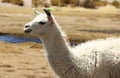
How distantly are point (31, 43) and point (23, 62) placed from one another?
371 cm

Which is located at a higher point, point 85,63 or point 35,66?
point 85,63

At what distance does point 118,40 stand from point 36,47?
7837 mm

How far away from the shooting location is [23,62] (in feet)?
41.0

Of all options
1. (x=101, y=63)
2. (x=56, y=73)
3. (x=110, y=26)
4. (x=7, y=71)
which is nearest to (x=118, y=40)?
(x=101, y=63)

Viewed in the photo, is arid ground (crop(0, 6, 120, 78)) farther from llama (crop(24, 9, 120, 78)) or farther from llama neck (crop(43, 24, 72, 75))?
llama neck (crop(43, 24, 72, 75))

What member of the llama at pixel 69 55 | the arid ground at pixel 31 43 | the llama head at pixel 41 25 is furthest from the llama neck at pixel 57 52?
the arid ground at pixel 31 43

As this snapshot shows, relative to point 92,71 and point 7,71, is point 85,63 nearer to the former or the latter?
point 92,71

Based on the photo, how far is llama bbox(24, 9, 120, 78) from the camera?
23.5 feet

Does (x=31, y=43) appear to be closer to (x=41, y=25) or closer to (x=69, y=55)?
(x=69, y=55)

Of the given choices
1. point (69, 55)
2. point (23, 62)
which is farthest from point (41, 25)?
point (23, 62)

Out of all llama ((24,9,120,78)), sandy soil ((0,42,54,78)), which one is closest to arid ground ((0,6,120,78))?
sandy soil ((0,42,54,78))

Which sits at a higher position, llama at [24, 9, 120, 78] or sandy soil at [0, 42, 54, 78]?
llama at [24, 9, 120, 78]

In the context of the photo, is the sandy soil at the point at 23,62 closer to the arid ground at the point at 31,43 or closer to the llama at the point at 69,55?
the arid ground at the point at 31,43

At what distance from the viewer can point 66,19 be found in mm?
27266
